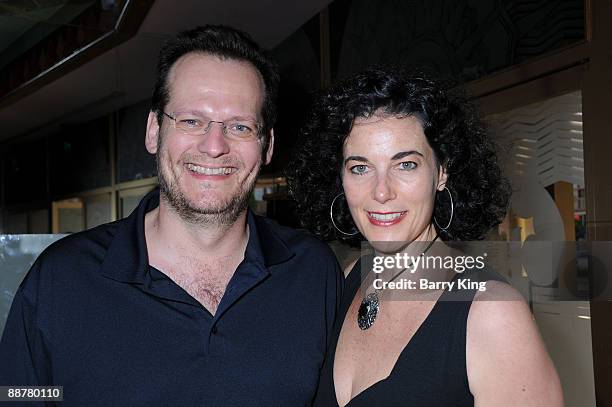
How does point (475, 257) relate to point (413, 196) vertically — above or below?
below

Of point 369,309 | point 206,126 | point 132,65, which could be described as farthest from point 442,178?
point 132,65

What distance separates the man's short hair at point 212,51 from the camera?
1.44 metres

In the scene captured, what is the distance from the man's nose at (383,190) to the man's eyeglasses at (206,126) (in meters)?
0.35

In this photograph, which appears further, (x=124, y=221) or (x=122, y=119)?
(x=122, y=119)

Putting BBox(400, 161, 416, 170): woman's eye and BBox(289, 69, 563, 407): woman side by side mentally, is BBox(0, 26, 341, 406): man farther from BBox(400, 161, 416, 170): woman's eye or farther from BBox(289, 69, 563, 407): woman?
BBox(400, 161, 416, 170): woman's eye

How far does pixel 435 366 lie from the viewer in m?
1.07

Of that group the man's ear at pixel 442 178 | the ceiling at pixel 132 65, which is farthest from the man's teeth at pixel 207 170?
the ceiling at pixel 132 65

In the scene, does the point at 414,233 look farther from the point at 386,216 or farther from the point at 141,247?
the point at 141,247

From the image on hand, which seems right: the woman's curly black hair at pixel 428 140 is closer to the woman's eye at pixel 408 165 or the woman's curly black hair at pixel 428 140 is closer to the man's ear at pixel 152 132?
the woman's eye at pixel 408 165

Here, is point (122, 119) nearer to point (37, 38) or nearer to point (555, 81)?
point (37, 38)

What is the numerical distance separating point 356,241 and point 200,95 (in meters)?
0.60

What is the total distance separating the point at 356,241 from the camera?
1.63m

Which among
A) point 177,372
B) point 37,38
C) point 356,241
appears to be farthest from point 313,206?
point 37,38

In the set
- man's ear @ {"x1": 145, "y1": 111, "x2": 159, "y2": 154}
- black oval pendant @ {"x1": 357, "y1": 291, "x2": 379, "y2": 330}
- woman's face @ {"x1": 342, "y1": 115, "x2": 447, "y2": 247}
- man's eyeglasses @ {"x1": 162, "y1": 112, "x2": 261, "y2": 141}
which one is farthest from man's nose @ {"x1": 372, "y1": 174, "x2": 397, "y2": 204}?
man's ear @ {"x1": 145, "y1": 111, "x2": 159, "y2": 154}
